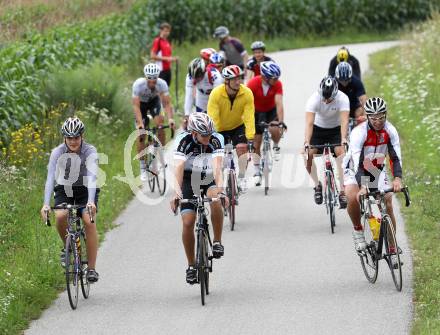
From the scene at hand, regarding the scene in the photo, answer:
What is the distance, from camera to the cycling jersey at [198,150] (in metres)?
12.2

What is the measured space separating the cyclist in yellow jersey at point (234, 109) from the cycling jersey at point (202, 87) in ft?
7.02

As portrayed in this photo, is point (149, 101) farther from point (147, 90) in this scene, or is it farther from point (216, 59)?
point (216, 59)

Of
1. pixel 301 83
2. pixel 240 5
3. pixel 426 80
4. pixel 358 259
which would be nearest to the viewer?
pixel 358 259

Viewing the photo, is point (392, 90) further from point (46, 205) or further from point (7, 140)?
point (46, 205)

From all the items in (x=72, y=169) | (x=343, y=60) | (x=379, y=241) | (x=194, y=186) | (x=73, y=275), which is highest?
(x=343, y=60)

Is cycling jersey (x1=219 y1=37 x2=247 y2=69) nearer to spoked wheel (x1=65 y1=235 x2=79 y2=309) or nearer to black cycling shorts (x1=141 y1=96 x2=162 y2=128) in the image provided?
black cycling shorts (x1=141 y1=96 x2=162 y2=128)

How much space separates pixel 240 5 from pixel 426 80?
1896cm

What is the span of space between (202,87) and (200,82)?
0.31ft

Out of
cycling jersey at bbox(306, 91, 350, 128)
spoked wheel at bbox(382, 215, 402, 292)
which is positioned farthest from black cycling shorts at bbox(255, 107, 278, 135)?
spoked wheel at bbox(382, 215, 402, 292)

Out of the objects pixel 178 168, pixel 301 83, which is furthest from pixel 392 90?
pixel 178 168

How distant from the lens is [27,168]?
57.8 ft

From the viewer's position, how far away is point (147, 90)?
17.9 m

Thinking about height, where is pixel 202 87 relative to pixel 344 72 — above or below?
below

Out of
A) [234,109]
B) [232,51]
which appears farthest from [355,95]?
[232,51]
